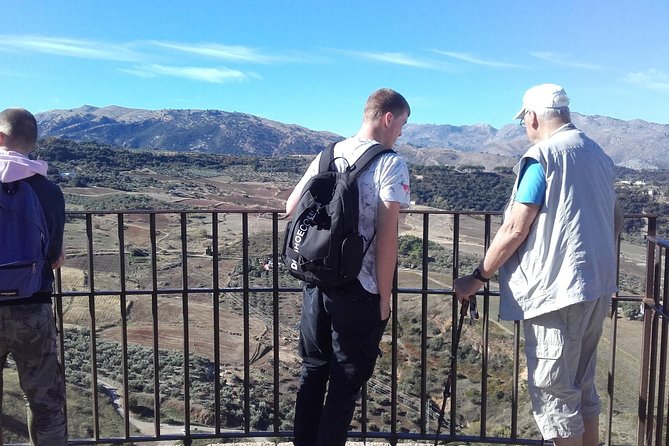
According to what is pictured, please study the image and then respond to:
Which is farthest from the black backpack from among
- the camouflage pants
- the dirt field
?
the camouflage pants

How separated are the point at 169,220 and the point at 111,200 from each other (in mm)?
6107

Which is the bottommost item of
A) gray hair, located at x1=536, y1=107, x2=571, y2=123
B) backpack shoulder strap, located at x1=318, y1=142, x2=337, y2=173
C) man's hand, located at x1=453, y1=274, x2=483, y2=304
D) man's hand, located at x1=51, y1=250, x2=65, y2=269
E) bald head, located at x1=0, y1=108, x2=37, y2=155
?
man's hand, located at x1=453, y1=274, x2=483, y2=304

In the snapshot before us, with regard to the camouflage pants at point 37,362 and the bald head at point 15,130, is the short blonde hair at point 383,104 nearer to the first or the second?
the bald head at point 15,130

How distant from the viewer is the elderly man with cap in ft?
7.63

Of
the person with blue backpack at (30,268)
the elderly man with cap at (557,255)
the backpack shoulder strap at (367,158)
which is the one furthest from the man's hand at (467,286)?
the person with blue backpack at (30,268)

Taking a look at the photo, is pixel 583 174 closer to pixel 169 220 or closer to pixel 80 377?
pixel 80 377

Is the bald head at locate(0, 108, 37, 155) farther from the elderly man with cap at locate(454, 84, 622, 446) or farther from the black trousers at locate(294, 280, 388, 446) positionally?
the elderly man with cap at locate(454, 84, 622, 446)

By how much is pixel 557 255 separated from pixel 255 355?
17.9 meters

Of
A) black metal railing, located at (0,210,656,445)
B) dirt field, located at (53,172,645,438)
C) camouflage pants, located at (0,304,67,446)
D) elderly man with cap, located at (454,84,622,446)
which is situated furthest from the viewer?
dirt field, located at (53,172,645,438)

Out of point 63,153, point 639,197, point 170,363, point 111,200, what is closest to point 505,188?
point 639,197

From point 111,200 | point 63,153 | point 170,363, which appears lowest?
point 170,363

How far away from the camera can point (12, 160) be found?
245 cm

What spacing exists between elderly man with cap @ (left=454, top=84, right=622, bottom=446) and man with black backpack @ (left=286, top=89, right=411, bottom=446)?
502 mm

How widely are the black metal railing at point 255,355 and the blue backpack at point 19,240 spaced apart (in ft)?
2.36
